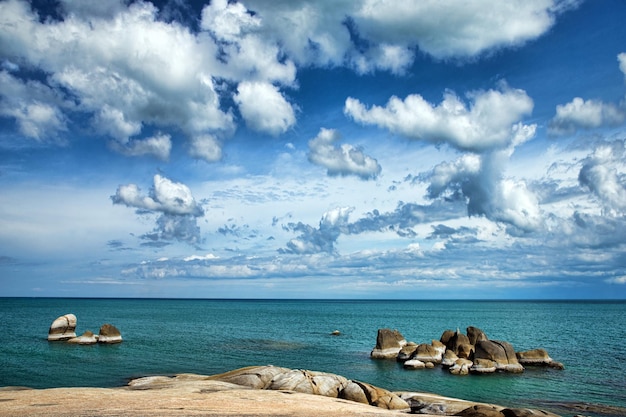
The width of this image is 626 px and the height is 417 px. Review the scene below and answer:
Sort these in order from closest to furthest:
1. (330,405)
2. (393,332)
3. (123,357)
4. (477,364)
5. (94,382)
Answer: (330,405)
(94,382)
(477,364)
(123,357)
(393,332)

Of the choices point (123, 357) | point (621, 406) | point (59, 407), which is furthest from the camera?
point (123, 357)

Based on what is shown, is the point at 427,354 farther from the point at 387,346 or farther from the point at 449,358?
the point at 387,346

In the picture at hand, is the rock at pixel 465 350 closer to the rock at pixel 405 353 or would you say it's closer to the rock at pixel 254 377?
the rock at pixel 405 353

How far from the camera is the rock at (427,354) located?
5775 centimetres

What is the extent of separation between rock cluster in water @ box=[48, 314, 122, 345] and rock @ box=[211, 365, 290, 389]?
163 ft

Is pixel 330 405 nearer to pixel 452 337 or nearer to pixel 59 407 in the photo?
pixel 59 407

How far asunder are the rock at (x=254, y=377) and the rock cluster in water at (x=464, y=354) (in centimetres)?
2689

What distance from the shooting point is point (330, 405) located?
25906 millimetres

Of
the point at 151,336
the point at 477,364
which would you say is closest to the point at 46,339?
the point at 151,336

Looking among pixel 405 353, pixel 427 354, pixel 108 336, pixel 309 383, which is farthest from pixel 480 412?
pixel 108 336

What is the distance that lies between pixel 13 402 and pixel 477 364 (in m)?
45.9

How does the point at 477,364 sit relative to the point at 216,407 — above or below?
below

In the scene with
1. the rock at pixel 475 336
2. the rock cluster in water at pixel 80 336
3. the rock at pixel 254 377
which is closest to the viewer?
the rock at pixel 254 377

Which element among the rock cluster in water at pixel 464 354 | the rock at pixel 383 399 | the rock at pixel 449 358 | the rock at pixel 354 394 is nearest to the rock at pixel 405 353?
the rock cluster in water at pixel 464 354
